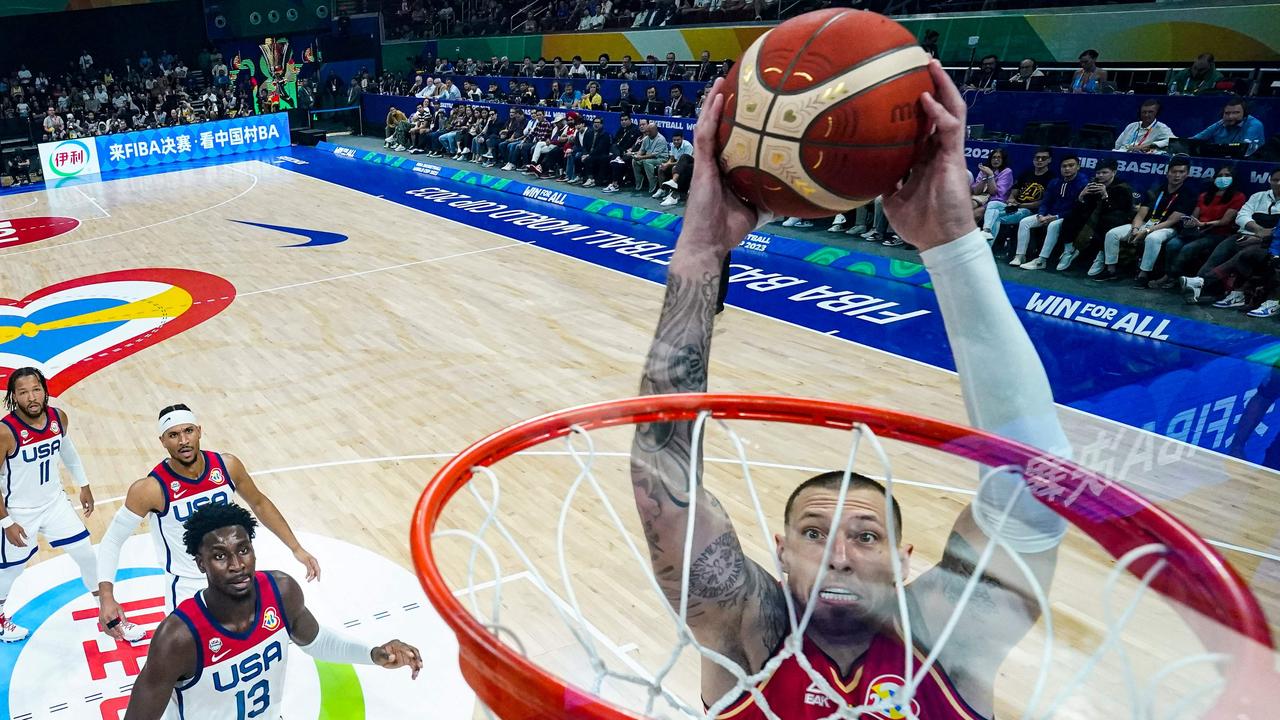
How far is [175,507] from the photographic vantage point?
3.78m

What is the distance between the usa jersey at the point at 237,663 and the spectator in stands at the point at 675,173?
1020 cm

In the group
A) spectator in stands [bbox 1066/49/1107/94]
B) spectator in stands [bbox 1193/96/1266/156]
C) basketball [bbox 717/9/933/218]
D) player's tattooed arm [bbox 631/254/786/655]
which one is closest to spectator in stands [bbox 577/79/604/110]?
spectator in stands [bbox 1066/49/1107/94]

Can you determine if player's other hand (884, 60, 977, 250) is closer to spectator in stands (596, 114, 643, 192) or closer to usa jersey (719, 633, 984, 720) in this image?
→ usa jersey (719, 633, 984, 720)

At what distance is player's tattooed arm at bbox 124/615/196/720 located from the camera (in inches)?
114

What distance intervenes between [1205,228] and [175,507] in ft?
25.9

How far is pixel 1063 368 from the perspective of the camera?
23.1ft

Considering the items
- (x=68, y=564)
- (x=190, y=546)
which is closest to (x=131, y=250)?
(x=68, y=564)

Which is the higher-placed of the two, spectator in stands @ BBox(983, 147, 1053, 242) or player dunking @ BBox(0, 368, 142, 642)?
spectator in stands @ BBox(983, 147, 1053, 242)

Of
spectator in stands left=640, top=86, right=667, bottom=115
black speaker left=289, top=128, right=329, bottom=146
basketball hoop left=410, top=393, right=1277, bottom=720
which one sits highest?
basketball hoop left=410, top=393, right=1277, bottom=720

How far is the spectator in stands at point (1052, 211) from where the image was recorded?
28.6 feet

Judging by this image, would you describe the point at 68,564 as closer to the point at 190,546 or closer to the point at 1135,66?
the point at 190,546

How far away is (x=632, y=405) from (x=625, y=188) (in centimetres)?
1269

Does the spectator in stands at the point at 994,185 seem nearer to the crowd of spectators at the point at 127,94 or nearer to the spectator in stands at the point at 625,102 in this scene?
the spectator in stands at the point at 625,102

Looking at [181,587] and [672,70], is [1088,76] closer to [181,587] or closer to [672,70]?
[672,70]
